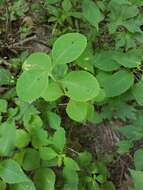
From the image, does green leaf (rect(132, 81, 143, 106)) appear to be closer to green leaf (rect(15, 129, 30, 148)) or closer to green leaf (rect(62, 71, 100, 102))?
green leaf (rect(62, 71, 100, 102))

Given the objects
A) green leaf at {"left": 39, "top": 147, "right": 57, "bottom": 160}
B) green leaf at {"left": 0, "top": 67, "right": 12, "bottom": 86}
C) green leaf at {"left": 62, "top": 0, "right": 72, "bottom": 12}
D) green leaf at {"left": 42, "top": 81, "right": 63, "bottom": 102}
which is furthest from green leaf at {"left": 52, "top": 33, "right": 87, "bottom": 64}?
green leaf at {"left": 62, "top": 0, "right": 72, "bottom": 12}

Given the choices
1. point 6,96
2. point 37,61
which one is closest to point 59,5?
point 6,96

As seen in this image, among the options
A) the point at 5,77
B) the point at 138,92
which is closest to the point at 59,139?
the point at 138,92

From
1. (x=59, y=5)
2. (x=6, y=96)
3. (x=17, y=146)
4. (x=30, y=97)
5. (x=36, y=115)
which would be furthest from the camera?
(x=59, y=5)

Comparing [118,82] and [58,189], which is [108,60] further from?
[58,189]

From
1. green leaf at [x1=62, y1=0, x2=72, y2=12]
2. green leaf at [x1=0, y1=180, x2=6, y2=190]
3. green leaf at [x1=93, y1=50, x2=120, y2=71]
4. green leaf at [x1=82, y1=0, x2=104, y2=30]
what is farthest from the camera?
green leaf at [x1=62, y1=0, x2=72, y2=12]

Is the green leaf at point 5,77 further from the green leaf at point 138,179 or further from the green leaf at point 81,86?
the green leaf at point 138,179
